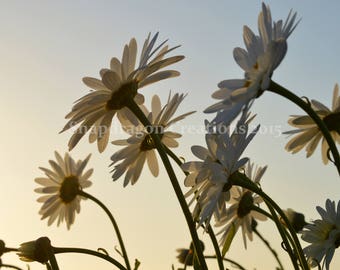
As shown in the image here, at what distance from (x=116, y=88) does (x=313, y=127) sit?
649 millimetres

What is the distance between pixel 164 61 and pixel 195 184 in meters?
0.43

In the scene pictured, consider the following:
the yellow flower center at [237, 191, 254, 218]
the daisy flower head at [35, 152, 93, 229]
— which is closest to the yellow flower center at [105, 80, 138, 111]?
the yellow flower center at [237, 191, 254, 218]

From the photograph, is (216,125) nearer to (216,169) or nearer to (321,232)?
(216,169)

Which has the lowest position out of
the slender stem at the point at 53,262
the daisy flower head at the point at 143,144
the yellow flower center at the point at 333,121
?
the slender stem at the point at 53,262

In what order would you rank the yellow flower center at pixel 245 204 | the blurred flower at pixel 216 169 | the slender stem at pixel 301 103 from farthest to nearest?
the yellow flower center at pixel 245 204 < the blurred flower at pixel 216 169 < the slender stem at pixel 301 103

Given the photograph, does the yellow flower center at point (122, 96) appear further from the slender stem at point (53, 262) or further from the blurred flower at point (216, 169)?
the slender stem at point (53, 262)

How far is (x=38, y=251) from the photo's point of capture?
1.62 metres

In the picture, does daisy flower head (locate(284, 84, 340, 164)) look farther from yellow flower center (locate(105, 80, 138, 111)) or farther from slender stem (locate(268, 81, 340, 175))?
yellow flower center (locate(105, 80, 138, 111))

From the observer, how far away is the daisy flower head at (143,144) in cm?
179

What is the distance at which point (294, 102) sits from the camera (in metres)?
1.25

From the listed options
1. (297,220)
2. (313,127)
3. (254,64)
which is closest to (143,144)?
(313,127)

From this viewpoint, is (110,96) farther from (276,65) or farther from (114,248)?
(276,65)

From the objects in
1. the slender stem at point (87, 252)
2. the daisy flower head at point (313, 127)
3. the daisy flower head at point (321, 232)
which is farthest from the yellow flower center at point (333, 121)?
the slender stem at point (87, 252)

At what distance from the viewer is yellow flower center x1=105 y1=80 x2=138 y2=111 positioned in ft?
5.80
